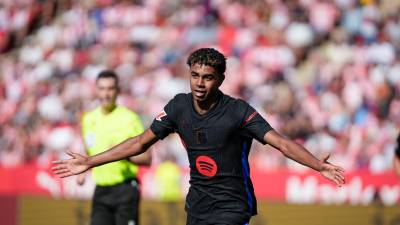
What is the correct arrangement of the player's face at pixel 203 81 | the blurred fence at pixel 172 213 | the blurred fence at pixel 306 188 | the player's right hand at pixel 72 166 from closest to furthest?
the player's face at pixel 203 81
the player's right hand at pixel 72 166
the blurred fence at pixel 172 213
the blurred fence at pixel 306 188

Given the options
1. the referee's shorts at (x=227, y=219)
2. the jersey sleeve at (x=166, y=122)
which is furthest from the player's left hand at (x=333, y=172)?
the jersey sleeve at (x=166, y=122)

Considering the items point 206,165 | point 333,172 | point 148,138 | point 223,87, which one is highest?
point 223,87

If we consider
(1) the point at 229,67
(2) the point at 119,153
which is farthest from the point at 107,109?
(1) the point at 229,67

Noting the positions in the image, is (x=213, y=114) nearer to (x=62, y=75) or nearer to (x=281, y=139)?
(x=281, y=139)

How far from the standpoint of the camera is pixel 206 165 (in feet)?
21.8

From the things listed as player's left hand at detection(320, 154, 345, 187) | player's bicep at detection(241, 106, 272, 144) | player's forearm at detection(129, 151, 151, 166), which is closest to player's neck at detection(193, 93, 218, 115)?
player's bicep at detection(241, 106, 272, 144)

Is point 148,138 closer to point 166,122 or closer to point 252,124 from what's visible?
point 166,122

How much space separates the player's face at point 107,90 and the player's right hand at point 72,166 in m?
2.74

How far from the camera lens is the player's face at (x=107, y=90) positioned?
375 inches

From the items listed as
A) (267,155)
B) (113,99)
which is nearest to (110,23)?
(267,155)

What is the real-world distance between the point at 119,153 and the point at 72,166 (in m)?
0.39

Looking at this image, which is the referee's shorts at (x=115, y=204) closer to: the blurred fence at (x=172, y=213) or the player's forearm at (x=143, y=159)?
the player's forearm at (x=143, y=159)

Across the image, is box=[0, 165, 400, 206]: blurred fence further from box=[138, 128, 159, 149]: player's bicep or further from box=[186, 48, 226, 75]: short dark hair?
box=[186, 48, 226, 75]: short dark hair

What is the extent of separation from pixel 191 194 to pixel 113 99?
309 cm
